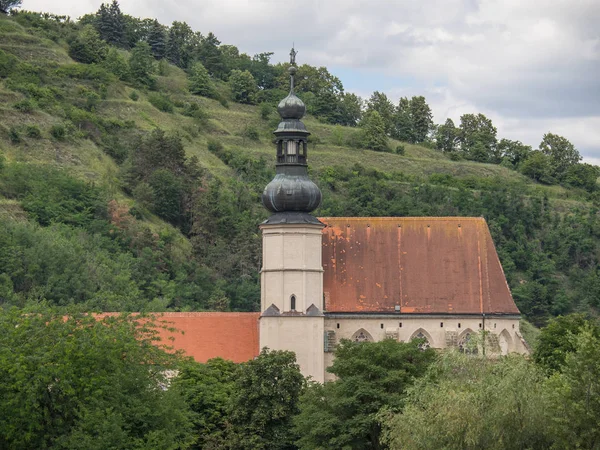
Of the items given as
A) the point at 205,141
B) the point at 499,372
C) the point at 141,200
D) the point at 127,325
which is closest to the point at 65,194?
the point at 141,200

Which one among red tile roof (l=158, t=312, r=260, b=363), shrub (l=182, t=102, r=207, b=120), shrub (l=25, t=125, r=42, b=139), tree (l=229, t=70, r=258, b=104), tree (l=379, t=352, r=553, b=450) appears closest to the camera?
tree (l=379, t=352, r=553, b=450)

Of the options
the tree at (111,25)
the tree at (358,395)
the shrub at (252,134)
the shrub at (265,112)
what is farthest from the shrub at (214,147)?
the tree at (358,395)

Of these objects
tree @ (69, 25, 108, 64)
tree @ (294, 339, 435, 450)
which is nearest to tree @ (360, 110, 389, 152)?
tree @ (69, 25, 108, 64)

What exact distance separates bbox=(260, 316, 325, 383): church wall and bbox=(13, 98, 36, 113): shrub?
47.9 meters

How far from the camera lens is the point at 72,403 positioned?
136ft

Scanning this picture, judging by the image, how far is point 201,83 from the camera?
12988 cm

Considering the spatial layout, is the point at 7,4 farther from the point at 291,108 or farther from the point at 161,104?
the point at 291,108

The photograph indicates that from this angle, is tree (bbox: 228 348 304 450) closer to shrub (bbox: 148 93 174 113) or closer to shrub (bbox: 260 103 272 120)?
shrub (bbox: 148 93 174 113)

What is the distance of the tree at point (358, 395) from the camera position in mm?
46219

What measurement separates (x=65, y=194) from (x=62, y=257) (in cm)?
1450

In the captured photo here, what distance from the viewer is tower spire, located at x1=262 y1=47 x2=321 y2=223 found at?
54.6m

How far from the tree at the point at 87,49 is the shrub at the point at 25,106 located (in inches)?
732

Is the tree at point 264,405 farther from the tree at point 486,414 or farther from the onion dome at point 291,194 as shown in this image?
the tree at point 486,414

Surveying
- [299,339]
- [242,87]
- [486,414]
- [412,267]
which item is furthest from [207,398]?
[242,87]
